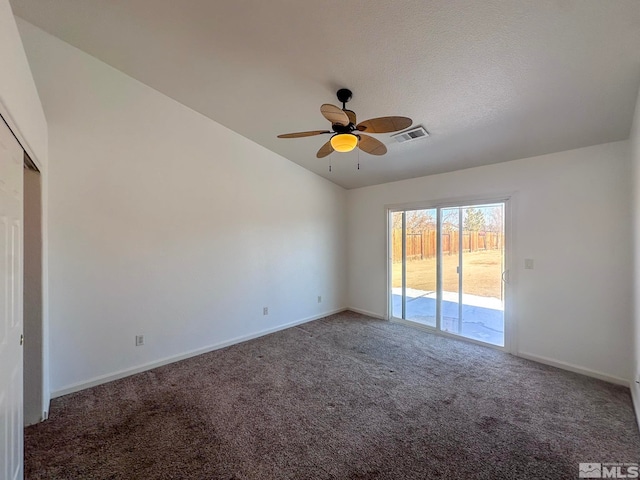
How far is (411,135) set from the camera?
3154 mm

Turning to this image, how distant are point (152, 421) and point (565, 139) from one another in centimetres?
473

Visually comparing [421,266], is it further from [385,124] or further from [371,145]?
[385,124]

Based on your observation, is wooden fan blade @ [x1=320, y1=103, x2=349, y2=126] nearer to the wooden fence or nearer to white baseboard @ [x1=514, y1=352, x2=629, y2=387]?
the wooden fence

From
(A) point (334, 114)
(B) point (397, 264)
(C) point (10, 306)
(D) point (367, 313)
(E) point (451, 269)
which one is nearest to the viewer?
(C) point (10, 306)

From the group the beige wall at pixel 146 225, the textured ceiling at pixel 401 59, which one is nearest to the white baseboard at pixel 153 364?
the beige wall at pixel 146 225

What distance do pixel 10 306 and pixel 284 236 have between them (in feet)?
10.6

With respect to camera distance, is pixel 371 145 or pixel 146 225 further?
pixel 146 225

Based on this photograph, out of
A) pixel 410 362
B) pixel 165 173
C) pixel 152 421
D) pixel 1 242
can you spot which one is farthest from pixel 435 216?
pixel 1 242

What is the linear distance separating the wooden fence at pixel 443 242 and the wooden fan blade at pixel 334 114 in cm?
279

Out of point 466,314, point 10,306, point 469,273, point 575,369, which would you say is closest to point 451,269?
point 469,273

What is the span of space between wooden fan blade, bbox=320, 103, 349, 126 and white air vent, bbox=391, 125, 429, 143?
1.25m

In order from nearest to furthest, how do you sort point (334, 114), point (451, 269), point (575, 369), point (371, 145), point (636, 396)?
point (334, 114) → point (636, 396) → point (371, 145) → point (575, 369) → point (451, 269)

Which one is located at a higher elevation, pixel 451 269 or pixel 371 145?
pixel 371 145

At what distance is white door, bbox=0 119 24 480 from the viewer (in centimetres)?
132
